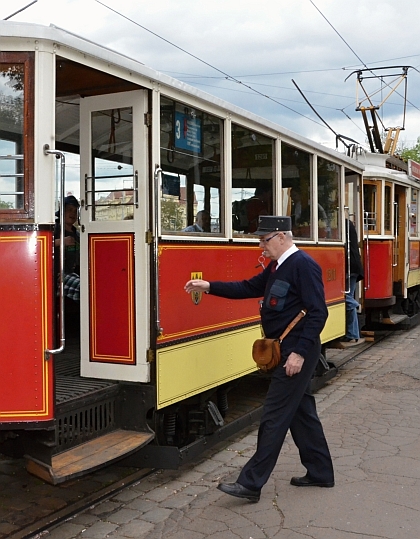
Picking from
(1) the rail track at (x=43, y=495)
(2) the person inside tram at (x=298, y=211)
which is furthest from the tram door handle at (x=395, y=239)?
(1) the rail track at (x=43, y=495)

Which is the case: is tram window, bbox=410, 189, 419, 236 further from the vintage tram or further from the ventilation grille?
the ventilation grille

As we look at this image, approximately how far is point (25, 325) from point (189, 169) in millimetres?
1872

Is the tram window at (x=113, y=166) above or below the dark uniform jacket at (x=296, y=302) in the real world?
above

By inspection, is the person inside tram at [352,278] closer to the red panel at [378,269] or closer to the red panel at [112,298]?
the red panel at [378,269]

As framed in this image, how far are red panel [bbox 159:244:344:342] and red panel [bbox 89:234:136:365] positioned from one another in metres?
0.21

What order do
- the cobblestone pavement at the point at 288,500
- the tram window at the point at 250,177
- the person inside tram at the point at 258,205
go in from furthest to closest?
the person inside tram at the point at 258,205, the tram window at the point at 250,177, the cobblestone pavement at the point at 288,500

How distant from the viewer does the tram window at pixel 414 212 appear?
13266 mm

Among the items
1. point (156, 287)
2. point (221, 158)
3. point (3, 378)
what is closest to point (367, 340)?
point (221, 158)

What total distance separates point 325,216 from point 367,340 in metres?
4.42

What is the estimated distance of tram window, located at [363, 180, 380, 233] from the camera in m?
11.5

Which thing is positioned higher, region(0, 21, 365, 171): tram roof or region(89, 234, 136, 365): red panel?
region(0, 21, 365, 171): tram roof

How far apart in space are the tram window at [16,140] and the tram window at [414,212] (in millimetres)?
10577

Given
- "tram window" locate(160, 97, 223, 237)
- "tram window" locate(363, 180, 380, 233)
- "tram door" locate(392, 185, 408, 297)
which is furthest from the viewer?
"tram door" locate(392, 185, 408, 297)

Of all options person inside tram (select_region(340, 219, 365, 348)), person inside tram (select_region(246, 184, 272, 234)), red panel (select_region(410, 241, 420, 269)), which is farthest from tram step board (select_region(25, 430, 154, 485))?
red panel (select_region(410, 241, 420, 269))
